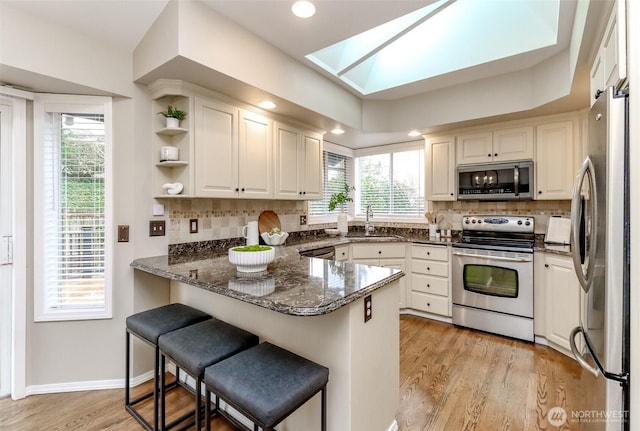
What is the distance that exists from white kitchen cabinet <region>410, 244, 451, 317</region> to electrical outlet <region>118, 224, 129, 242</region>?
296 centimetres

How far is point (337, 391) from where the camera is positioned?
1.41m

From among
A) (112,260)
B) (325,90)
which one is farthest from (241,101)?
(112,260)

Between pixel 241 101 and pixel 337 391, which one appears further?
pixel 241 101

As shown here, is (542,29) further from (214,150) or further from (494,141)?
(214,150)

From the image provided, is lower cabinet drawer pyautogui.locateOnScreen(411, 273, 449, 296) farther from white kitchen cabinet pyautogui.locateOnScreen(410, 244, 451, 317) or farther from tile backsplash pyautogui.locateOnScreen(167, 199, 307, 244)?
tile backsplash pyautogui.locateOnScreen(167, 199, 307, 244)

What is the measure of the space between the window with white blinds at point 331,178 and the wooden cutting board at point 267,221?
82cm

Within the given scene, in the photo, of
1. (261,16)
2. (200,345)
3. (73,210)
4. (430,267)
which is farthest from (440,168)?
(73,210)

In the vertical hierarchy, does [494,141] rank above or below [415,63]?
below

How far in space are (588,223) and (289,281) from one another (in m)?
1.48

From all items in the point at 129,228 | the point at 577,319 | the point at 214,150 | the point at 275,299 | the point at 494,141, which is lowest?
the point at 577,319

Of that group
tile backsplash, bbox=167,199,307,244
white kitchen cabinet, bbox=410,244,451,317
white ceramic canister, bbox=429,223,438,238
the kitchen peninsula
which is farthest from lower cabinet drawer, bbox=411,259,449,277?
the kitchen peninsula

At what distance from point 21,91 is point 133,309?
65.7 inches

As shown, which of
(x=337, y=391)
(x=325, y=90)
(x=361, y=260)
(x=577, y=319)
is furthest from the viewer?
(x=361, y=260)

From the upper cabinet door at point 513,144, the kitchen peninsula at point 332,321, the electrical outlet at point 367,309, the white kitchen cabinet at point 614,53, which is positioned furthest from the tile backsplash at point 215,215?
the white kitchen cabinet at point 614,53
